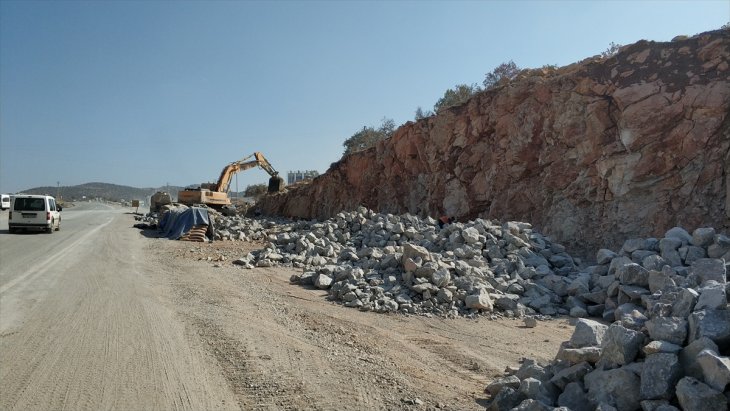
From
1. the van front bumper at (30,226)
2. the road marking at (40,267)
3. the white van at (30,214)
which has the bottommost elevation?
the road marking at (40,267)

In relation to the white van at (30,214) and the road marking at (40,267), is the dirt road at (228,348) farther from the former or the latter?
the white van at (30,214)

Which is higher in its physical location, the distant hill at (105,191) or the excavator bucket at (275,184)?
the distant hill at (105,191)

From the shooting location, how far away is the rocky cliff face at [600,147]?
42.9ft

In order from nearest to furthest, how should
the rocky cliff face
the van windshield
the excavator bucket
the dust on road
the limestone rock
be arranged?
the limestone rock → the dust on road → the rocky cliff face → the van windshield → the excavator bucket

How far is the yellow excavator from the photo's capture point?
3008 cm

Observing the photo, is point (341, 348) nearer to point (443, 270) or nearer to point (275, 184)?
point (443, 270)

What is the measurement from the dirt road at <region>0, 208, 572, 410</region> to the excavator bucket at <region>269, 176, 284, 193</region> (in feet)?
90.5

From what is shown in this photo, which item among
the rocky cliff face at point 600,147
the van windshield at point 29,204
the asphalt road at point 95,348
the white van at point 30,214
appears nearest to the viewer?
the asphalt road at point 95,348

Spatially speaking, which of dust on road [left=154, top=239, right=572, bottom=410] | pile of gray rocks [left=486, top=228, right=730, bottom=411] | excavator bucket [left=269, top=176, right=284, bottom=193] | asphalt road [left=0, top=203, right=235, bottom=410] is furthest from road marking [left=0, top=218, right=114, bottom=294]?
excavator bucket [left=269, top=176, right=284, bottom=193]

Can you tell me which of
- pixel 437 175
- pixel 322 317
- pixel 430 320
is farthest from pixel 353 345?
pixel 437 175

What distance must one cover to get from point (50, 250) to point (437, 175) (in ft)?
51.5

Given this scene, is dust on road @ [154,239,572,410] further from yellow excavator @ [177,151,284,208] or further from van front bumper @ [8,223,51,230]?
yellow excavator @ [177,151,284,208]

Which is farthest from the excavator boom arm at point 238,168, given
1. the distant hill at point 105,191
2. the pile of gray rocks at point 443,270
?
the distant hill at point 105,191

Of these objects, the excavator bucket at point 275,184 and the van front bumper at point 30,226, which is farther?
the excavator bucket at point 275,184
